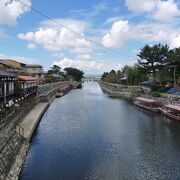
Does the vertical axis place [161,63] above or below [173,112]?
above

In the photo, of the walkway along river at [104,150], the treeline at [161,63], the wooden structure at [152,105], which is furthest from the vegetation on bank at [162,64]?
the walkway along river at [104,150]

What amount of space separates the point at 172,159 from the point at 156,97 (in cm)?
3885

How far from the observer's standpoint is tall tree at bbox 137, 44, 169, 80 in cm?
7288

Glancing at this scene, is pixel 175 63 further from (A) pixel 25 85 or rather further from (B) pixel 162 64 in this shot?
(A) pixel 25 85

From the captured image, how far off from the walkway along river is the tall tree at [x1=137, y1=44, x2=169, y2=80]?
33.8m

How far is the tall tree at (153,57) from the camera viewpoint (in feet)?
239

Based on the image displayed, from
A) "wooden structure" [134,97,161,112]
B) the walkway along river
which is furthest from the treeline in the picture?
the walkway along river

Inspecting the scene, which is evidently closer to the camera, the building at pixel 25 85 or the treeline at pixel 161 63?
the building at pixel 25 85

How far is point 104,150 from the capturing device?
1051 inches

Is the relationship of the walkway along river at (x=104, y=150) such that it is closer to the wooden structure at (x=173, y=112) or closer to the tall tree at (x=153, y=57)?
the wooden structure at (x=173, y=112)

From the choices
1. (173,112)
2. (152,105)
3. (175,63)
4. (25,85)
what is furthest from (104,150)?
(175,63)

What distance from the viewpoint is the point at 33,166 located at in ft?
72.9

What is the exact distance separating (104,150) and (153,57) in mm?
51023

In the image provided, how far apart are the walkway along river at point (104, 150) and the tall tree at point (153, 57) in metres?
33.8
